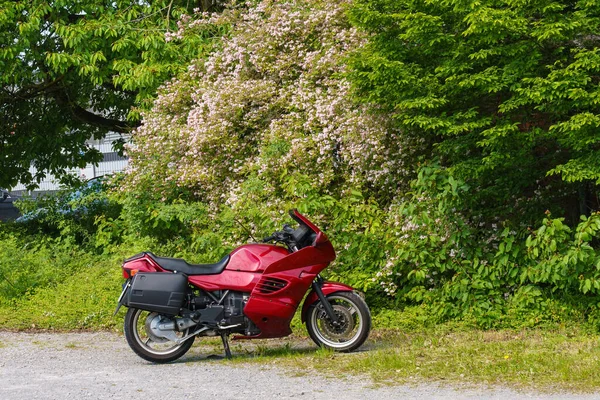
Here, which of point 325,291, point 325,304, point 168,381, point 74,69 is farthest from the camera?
point 74,69

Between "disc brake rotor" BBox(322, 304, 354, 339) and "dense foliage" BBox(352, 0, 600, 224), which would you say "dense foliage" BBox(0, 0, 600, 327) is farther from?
"disc brake rotor" BBox(322, 304, 354, 339)

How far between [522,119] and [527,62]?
710mm

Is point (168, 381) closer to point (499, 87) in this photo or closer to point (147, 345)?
point (147, 345)

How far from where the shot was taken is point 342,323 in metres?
8.16

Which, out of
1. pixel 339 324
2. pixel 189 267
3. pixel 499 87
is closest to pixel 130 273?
pixel 189 267

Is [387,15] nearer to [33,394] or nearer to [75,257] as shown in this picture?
[33,394]

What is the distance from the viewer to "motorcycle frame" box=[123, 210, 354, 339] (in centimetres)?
799

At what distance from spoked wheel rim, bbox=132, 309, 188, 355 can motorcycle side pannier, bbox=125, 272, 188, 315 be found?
0.42ft

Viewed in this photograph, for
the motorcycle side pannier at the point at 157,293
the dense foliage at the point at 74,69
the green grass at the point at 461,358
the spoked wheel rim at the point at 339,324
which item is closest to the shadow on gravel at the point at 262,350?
the green grass at the point at 461,358

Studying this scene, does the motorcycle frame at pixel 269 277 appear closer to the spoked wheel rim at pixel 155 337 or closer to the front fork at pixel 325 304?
the front fork at pixel 325 304

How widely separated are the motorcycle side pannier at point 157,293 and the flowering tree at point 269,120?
9.75 feet

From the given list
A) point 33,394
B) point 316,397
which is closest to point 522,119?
point 316,397

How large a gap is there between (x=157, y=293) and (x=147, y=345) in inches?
19.3

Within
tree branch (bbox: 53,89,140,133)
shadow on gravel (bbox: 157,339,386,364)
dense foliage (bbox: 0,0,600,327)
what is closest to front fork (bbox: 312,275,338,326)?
shadow on gravel (bbox: 157,339,386,364)
